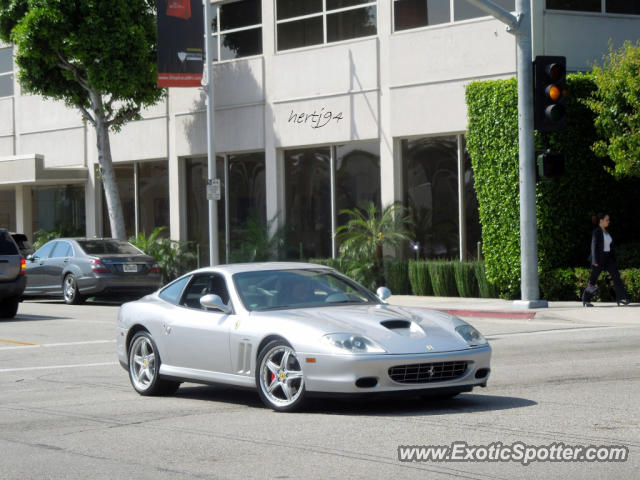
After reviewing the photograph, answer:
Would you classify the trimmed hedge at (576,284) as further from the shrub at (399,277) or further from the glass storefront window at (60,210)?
the glass storefront window at (60,210)

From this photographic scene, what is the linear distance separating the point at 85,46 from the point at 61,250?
21.3 feet

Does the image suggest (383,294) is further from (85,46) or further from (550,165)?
(85,46)

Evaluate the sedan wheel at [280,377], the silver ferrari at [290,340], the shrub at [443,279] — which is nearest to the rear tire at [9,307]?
the shrub at [443,279]

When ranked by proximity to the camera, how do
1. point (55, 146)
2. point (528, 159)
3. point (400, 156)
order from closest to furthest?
1. point (528, 159)
2. point (400, 156)
3. point (55, 146)

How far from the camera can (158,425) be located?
909 centimetres

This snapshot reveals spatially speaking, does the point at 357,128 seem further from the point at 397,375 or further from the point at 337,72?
the point at 397,375

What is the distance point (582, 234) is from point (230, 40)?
13.5 m

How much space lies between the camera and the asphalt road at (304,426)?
7086 millimetres

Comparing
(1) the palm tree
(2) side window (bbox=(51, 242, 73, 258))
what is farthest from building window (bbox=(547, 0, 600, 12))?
(2) side window (bbox=(51, 242, 73, 258))

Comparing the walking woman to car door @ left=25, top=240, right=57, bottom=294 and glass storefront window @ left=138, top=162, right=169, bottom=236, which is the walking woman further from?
glass storefront window @ left=138, top=162, right=169, bottom=236

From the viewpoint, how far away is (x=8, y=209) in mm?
41125

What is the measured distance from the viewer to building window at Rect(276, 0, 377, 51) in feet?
93.5


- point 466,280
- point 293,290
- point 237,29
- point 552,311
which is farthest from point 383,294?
point 237,29

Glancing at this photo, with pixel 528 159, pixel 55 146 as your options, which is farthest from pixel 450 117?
pixel 55 146
